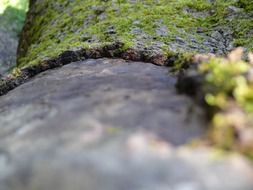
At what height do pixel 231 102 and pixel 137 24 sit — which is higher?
pixel 231 102

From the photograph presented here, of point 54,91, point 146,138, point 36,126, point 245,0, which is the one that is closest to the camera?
point 146,138

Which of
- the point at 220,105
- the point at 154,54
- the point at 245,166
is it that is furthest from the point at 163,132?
the point at 154,54

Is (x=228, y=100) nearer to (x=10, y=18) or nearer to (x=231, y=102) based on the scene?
(x=231, y=102)

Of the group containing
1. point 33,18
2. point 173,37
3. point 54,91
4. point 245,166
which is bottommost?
point 33,18

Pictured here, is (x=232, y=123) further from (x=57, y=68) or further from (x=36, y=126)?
(x=57, y=68)

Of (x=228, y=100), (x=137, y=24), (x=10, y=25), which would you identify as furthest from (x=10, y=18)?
(x=228, y=100)

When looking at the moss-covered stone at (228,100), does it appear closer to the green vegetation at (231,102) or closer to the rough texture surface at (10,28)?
the green vegetation at (231,102)

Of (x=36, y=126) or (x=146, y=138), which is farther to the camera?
(x=36, y=126)
